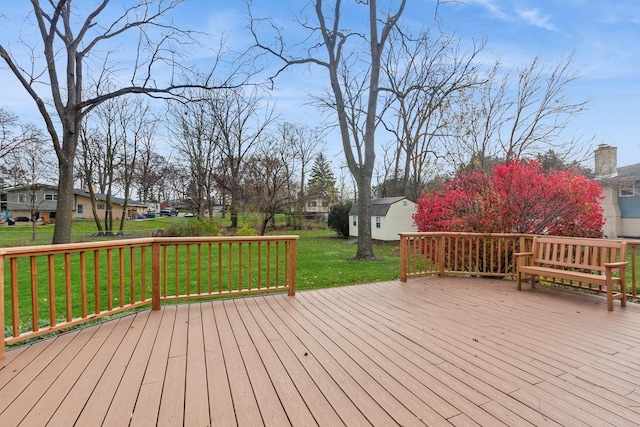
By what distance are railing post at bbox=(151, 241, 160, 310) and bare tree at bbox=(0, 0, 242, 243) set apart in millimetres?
5947

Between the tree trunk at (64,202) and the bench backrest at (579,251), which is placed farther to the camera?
the tree trunk at (64,202)

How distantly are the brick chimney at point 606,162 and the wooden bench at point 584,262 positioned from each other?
1542 centimetres

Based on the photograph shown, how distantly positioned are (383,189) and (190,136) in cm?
1426

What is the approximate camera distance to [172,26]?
7.96 meters

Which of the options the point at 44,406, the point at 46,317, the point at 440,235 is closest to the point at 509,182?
the point at 440,235

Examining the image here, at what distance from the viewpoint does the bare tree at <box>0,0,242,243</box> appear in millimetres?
8000

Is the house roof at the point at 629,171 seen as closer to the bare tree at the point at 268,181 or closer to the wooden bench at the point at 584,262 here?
the wooden bench at the point at 584,262

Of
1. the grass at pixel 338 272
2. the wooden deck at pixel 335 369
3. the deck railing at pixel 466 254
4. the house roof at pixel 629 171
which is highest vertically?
the house roof at pixel 629 171

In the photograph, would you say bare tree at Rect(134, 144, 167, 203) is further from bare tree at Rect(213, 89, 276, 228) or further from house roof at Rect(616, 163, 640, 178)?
house roof at Rect(616, 163, 640, 178)

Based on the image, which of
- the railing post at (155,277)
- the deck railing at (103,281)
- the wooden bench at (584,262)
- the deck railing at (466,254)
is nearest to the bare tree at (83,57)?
the deck railing at (103,281)

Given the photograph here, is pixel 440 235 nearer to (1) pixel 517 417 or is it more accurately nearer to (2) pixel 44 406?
(1) pixel 517 417

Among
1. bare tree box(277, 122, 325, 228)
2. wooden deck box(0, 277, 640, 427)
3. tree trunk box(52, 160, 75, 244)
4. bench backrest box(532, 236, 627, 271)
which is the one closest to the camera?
wooden deck box(0, 277, 640, 427)

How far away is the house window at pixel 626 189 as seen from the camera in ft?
48.0

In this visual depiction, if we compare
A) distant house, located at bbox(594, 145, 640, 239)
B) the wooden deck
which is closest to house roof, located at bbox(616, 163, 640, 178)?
distant house, located at bbox(594, 145, 640, 239)
